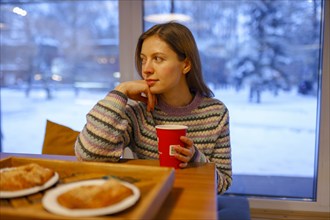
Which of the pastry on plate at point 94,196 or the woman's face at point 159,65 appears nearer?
the pastry on plate at point 94,196

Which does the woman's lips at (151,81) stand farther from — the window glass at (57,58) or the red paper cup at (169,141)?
the window glass at (57,58)

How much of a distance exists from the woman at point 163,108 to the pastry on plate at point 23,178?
1.00ft

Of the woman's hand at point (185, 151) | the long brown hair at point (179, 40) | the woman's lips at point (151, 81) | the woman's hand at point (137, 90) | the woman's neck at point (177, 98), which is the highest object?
the long brown hair at point (179, 40)

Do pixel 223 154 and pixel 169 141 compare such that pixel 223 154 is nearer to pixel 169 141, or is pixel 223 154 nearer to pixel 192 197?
pixel 169 141

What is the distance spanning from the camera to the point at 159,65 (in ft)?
3.78

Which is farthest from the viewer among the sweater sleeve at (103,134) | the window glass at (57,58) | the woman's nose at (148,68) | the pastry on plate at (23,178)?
the window glass at (57,58)

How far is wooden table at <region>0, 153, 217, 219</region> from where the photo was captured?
24.2 inches

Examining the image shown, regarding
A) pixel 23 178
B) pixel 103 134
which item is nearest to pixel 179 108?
pixel 103 134

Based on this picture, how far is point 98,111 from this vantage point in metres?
1.05

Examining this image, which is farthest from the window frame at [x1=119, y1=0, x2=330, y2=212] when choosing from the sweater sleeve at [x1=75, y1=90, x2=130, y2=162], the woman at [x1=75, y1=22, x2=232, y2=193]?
the sweater sleeve at [x1=75, y1=90, x2=130, y2=162]

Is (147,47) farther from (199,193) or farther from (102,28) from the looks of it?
(102,28)

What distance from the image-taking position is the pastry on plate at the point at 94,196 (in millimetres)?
556

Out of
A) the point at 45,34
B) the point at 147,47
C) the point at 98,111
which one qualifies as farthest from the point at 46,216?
the point at 45,34

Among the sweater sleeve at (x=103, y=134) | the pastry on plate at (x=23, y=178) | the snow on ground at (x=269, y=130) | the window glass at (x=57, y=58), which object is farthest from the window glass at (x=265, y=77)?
the pastry on plate at (x=23, y=178)
